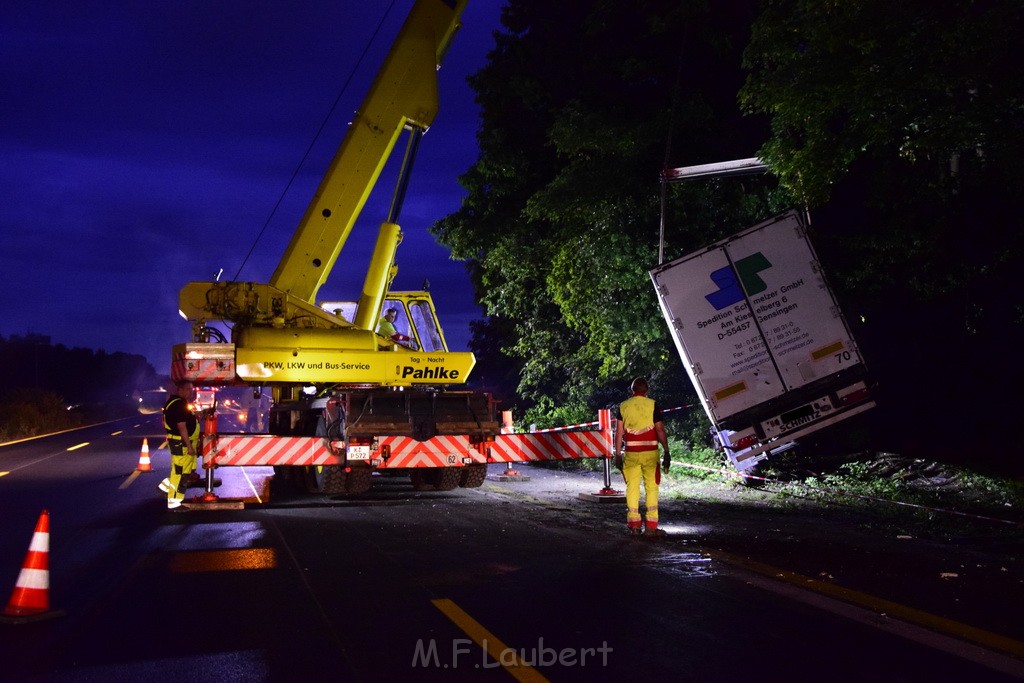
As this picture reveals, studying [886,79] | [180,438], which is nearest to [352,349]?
[180,438]

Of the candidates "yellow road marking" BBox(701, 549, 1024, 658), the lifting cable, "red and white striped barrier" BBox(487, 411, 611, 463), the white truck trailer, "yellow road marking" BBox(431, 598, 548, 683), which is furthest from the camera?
the lifting cable

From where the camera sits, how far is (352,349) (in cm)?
1303

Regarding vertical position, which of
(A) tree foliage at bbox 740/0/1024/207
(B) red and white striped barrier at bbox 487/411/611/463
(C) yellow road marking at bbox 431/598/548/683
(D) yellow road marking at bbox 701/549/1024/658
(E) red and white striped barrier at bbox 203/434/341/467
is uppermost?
(A) tree foliage at bbox 740/0/1024/207

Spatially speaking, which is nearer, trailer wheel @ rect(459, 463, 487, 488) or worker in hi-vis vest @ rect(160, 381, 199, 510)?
worker in hi-vis vest @ rect(160, 381, 199, 510)

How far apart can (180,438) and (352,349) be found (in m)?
2.57

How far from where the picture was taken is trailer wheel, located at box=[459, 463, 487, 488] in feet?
48.6

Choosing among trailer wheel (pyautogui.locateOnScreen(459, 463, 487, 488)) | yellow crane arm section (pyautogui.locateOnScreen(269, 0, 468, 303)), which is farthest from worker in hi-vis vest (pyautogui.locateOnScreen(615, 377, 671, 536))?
yellow crane arm section (pyautogui.locateOnScreen(269, 0, 468, 303))

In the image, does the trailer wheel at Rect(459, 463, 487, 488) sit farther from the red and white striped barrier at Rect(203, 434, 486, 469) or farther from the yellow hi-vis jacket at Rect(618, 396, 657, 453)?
the yellow hi-vis jacket at Rect(618, 396, 657, 453)

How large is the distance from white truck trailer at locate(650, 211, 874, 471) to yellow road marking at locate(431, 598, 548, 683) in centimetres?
660

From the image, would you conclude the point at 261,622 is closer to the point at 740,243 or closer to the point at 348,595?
the point at 348,595

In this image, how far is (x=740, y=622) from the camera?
6.26 meters

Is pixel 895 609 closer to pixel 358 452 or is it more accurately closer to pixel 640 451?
pixel 640 451

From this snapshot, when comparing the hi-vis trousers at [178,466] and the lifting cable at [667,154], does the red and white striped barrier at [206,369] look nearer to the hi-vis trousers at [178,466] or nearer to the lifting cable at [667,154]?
the hi-vis trousers at [178,466]

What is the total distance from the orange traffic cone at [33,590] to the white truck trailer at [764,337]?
827cm
